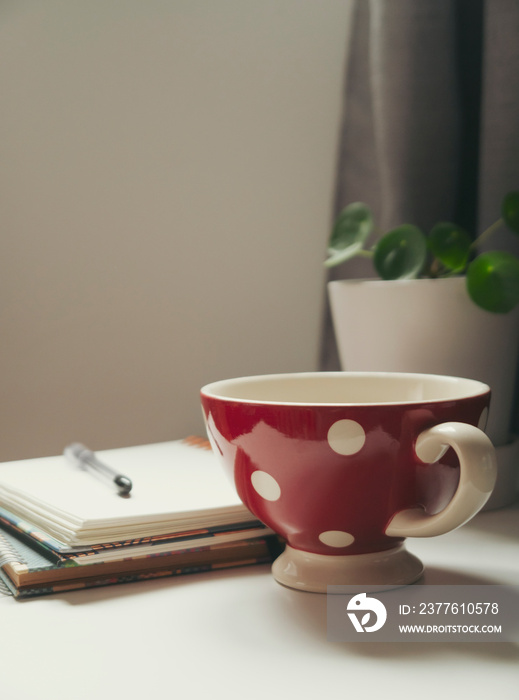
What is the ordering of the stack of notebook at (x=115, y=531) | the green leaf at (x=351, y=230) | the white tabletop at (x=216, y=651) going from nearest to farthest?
the white tabletop at (x=216, y=651), the stack of notebook at (x=115, y=531), the green leaf at (x=351, y=230)

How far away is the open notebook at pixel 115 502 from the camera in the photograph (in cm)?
43

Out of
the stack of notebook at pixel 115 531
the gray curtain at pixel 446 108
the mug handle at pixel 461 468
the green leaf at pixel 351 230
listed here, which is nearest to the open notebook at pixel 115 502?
Result: the stack of notebook at pixel 115 531

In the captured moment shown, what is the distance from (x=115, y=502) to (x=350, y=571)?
0.16 m

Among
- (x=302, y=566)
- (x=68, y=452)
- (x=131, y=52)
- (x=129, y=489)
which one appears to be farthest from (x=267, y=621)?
(x=131, y=52)

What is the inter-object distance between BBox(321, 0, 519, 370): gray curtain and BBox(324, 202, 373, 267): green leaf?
0.26 feet

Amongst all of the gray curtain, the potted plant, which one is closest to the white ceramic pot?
the potted plant

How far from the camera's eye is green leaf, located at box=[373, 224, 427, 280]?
61cm

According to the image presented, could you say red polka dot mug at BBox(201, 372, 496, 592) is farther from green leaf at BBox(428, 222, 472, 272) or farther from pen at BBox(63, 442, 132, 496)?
green leaf at BBox(428, 222, 472, 272)

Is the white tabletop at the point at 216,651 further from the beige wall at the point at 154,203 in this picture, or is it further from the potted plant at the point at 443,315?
the beige wall at the point at 154,203

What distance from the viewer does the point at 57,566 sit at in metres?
0.42

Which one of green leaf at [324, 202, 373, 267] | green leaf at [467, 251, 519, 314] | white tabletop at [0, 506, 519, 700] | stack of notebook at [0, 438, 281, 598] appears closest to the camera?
white tabletop at [0, 506, 519, 700]

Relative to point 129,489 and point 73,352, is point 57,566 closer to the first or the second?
point 129,489

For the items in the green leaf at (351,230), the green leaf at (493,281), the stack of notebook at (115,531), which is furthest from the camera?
the green leaf at (351,230)

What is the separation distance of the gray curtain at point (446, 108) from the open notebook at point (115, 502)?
0.37 meters
